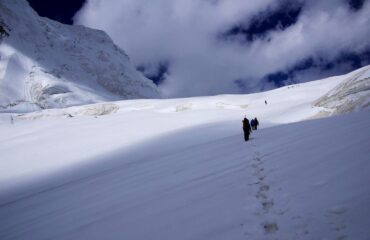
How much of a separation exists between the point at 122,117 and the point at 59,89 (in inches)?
5230

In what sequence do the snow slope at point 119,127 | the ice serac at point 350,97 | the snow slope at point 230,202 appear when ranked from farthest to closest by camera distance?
the snow slope at point 119,127 < the ice serac at point 350,97 < the snow slope at point 230,202

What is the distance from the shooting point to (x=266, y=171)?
25.0ft

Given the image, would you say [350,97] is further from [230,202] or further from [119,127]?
[119,127]

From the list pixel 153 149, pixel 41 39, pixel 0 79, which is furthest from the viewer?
pixel 41 39

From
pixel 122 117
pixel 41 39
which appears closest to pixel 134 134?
pixel 122 117

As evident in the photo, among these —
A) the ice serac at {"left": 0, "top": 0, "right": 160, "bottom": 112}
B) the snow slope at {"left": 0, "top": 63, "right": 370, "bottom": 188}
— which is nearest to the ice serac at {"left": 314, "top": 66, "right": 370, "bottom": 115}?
the snow slope at {"left": 0, "top": 63, "right": 370, "bottom": 188}

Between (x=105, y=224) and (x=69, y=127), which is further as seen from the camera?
(x=69, y=127)

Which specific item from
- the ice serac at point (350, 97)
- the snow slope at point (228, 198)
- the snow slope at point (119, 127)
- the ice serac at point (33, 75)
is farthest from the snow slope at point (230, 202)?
the ice serac at point (33, 75)

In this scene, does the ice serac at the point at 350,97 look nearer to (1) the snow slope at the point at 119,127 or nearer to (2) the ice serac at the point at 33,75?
(1) the snow slope at the point at 119,127

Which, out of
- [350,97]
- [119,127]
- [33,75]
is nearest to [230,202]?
[350,97]

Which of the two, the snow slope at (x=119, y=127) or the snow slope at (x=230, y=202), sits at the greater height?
the snow slope at (x=119, y=127)

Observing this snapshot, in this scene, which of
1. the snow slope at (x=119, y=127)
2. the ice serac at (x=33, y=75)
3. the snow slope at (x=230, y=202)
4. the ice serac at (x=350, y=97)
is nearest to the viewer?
the snow slope at (x=230, y=202)

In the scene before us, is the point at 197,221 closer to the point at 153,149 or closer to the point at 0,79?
the point at 153,149

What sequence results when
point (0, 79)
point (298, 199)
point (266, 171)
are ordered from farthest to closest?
point (0, 79) < point (266, 171) < point (298, 199)
